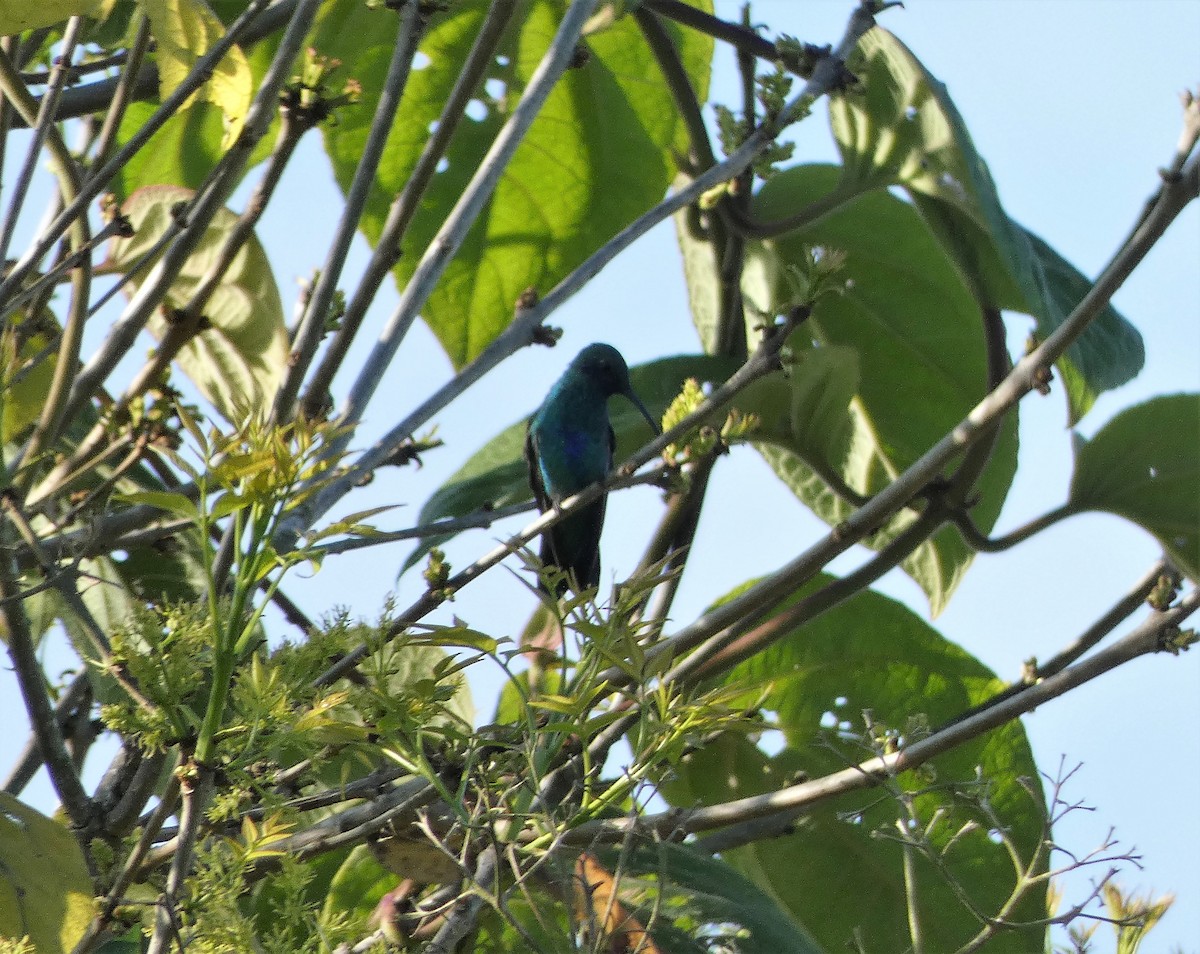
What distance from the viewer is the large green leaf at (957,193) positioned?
8.09 feet

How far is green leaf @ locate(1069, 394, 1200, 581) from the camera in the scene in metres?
2.77

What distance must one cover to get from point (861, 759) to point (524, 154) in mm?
1550

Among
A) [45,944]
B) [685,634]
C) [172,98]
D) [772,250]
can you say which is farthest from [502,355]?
[772,250]

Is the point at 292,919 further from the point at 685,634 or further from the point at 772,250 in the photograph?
the point at 772,250

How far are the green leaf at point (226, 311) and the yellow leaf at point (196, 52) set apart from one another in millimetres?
545

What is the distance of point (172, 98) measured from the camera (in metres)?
1.69

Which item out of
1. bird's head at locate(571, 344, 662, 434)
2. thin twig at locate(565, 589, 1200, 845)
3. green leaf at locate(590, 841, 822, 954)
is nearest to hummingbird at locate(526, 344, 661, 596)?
bird's head at locate(571, 344, 662, 434)

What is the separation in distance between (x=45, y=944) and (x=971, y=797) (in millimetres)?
1155

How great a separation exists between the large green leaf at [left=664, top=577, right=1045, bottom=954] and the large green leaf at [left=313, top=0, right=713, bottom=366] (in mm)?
977

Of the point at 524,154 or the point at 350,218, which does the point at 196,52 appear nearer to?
the point at 350,218

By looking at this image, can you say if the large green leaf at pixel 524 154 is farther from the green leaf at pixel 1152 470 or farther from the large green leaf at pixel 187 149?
the green leaf at pixel 1152 470

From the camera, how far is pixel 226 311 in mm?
2496

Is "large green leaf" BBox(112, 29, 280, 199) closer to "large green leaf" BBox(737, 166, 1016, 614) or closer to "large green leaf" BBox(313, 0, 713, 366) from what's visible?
"large green leaf" BBox(313, 0, 713, 366)

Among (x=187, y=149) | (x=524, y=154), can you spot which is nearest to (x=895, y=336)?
(x=524, y=154)
